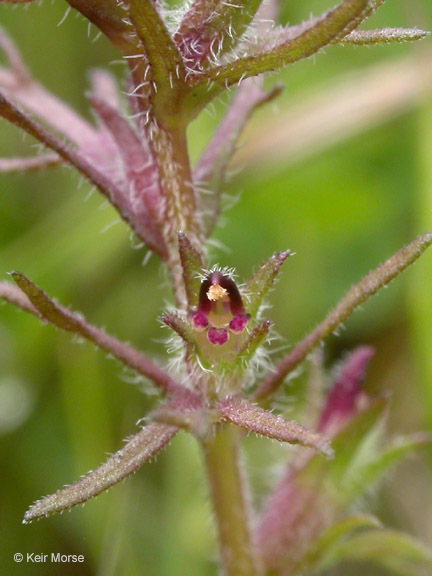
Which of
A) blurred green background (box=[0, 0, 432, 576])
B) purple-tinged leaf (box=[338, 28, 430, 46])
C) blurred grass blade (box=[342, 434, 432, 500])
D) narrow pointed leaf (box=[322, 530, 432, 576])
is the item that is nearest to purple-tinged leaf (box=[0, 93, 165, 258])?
purple-tinged leaf (box=[338, 28, 430, 46])

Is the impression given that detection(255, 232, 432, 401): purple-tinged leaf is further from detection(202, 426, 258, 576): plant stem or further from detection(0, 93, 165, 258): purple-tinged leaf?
detection(0, 93, 165, 258): purple-tinged leaf

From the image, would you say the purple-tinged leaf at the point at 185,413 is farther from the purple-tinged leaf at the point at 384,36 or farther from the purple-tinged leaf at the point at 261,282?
the purple-tinged leaf at the point at 384,36

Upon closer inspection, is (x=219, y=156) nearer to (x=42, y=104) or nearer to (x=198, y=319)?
(x=198, y=319)

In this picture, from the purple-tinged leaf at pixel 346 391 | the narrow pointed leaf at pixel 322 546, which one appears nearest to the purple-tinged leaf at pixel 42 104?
the purple-tinged leaf at pixel 346 391

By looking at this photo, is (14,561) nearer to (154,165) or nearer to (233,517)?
(233,517)

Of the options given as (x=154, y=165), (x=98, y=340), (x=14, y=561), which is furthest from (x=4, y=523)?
(x=154, y=165)
